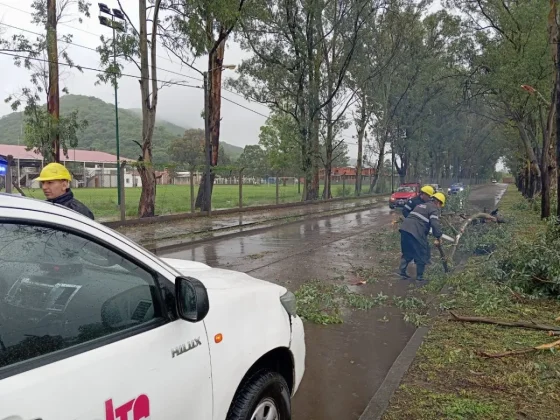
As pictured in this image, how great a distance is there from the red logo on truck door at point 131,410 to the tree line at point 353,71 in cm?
1607

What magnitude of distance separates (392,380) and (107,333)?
2852 millimetres

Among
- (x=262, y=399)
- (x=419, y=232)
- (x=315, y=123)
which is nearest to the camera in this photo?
(x=262, y=399)

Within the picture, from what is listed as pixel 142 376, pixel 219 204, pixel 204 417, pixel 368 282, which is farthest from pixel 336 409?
pixel 219 204

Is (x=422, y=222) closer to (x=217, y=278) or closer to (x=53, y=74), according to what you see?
(x=217, y=278)

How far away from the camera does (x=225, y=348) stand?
7.36 ft

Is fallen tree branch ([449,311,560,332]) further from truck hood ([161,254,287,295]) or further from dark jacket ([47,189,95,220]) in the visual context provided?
dark jacket ([47,189,95,220])

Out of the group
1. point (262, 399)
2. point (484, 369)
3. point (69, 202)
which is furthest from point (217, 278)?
point (484, 369)

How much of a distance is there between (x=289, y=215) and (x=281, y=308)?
1829 centimetres

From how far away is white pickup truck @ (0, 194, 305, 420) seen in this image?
152 centimetres

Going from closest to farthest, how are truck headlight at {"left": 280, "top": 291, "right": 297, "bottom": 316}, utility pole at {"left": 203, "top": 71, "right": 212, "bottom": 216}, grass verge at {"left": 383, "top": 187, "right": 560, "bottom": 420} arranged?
1. truck headlight at {"left": 280, "top": 291, "right": 297, "bottom": 316}
2. grass verge at {"left": 383, "top": 187, "right": 560, "bottom": 420}
3. utility pole at {"left": 203, "top": 71, "right": 212, "bottom": 216}

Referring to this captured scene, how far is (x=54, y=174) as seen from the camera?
14.2ft

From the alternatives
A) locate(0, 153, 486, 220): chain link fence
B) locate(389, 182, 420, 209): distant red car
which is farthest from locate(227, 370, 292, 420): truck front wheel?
locate(389, 182, 420, 209): distant red car

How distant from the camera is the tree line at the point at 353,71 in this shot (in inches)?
681

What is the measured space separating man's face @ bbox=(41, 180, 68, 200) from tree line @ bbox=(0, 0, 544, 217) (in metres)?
13.1
